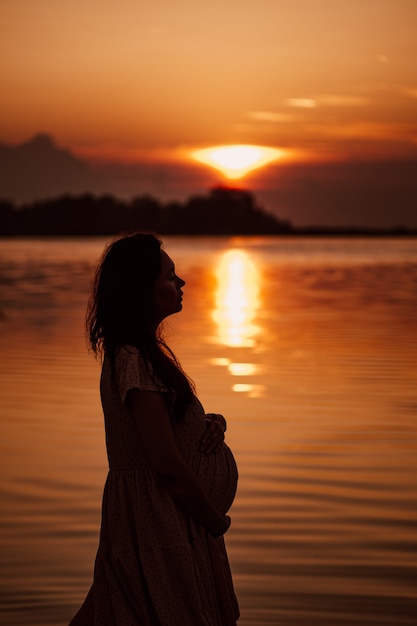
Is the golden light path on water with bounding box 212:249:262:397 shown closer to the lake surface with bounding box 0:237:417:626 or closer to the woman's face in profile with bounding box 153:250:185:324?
the lake surface with bounding box 0:237:417:626

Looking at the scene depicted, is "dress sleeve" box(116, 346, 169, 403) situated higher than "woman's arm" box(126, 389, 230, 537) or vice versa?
"dress sleeve" box(116, 346, 169, 403)

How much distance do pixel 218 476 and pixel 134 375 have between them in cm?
39

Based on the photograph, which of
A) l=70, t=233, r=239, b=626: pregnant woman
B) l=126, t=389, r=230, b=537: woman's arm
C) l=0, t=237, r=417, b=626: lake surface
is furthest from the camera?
l=0, t=237, r=417, b=626: lake surface

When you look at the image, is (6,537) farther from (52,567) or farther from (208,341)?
(208,341)

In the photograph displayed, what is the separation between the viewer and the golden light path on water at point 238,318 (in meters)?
14.3

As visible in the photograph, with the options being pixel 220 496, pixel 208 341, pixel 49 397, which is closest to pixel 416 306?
pixel 208 341

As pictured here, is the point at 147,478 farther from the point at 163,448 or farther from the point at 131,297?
the point at 131,297

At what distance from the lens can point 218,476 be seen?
3.54 metres

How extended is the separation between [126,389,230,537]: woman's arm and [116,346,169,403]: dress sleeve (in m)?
0.01

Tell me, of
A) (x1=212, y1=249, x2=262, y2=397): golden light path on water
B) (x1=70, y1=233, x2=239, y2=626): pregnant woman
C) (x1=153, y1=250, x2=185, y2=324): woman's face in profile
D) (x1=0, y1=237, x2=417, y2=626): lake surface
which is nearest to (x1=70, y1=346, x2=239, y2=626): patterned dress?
(x1=70, y1=233, x2=239, y2=626): pregnant woman

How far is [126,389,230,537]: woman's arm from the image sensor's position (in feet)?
10.9

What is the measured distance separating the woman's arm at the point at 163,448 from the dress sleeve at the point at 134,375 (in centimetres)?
1

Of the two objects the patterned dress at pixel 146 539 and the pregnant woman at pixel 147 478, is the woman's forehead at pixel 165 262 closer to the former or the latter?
the pregnant woman at pixel 147 478

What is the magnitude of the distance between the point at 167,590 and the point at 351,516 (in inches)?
150
